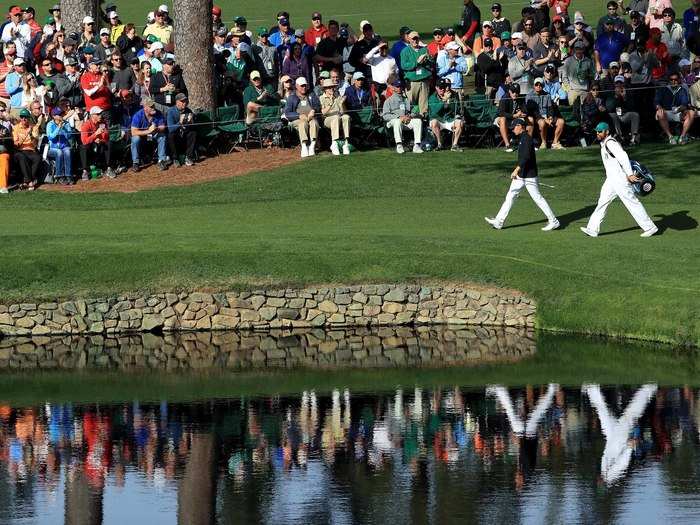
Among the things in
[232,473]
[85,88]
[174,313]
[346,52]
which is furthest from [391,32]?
[232,473]

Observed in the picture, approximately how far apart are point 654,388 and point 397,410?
2.84 m

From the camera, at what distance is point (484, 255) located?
69.6ft

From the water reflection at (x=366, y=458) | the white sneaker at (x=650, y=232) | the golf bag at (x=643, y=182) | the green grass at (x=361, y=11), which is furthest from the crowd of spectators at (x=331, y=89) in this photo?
the water reflection at (x=366, y=458)

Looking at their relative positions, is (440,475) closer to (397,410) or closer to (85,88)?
(397,410)

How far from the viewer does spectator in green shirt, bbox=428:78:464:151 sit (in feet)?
94.5

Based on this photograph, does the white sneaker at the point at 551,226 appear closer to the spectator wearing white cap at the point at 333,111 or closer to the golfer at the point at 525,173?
the golfer at the point at 525,173

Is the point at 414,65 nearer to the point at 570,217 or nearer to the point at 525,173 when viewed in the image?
the point at 570,217

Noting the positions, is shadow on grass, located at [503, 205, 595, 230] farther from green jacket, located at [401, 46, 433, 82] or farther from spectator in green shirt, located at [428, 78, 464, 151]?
green jacket, located at [401, 46, 433, 82]

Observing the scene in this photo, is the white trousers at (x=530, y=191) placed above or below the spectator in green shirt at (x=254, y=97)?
below

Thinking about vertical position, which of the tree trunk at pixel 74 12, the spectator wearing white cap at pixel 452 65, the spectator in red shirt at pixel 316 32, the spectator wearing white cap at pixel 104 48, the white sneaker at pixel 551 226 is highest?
the tree trunk at pixel 74 12

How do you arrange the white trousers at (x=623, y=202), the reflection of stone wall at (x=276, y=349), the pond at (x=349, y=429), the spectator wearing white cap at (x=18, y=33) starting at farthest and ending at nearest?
the spectator wearing white cap at (x=18, y=33), the white trousers at (x=623, y=202), the reflection of stone wall at (x=276, y=349), the pond at (x=349, y=429)

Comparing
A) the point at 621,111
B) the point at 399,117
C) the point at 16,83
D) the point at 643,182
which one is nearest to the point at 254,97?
the point at 399,117

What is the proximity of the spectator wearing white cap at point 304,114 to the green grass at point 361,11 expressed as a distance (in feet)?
43.1

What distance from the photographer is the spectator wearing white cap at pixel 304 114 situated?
93.2ft
